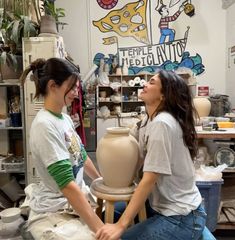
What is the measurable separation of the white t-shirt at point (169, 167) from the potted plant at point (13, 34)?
6.95 feet

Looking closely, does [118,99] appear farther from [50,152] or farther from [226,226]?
[50,152]

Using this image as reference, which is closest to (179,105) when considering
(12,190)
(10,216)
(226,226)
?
(10,216)

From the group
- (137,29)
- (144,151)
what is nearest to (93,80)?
(137,29)

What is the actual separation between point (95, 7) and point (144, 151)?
5642 millimetres

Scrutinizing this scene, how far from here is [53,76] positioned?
4.55 ft

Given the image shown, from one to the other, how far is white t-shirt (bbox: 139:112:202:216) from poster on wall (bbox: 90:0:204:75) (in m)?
5.10

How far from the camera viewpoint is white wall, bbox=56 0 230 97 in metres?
6.29

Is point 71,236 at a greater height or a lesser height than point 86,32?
lesser

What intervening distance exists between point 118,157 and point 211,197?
1292mm

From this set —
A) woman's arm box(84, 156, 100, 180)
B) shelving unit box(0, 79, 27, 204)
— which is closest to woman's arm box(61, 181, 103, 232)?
woman's arm box(84, 156, 100, 180)

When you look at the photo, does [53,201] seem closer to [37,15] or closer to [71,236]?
[71,236]

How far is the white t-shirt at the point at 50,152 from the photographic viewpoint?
4.15 ft

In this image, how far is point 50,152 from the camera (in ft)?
4.10

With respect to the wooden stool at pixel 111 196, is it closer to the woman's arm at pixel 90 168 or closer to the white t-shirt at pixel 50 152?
the white t-shirt at pixel 50 152
